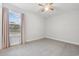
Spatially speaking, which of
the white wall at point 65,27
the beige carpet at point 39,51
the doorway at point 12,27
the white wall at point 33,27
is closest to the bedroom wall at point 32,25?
the white wall at point 33,27

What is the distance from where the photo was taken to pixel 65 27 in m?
5.76

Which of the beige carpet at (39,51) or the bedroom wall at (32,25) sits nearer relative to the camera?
the beige carpet at (39,51)

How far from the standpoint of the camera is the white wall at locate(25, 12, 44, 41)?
18.0 feet

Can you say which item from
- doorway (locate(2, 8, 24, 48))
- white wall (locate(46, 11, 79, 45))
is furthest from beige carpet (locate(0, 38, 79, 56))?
white wall (locate(46, 11, 79, 45))

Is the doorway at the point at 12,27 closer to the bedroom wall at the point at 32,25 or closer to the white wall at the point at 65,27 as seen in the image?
the bedroom wall at the point at 32,25

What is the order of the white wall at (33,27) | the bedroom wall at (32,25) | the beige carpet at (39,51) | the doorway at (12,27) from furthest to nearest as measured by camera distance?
the white wall at (33,27) < the bedroom wall at (32,25) < the doorway at (12,27) < the beige carpet at (39,51)

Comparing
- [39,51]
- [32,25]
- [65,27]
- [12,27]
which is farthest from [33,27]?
[39,51]

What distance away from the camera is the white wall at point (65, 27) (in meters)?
5.17

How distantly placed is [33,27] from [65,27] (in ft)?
7.04

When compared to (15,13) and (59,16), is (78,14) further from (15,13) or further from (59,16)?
(15,13)

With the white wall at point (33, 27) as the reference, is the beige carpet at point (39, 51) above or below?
below

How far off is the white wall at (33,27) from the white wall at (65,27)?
0.70 meters

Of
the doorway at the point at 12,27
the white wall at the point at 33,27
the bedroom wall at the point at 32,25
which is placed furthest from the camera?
the white wall at the point at 33,27

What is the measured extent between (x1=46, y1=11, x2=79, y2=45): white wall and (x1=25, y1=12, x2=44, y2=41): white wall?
70 centimetres
